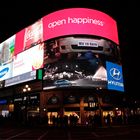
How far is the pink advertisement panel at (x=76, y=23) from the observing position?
1452 inches

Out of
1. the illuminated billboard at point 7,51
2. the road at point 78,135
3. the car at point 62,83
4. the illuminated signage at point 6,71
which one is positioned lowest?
the road at point 78,135

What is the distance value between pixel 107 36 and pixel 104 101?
10108mm

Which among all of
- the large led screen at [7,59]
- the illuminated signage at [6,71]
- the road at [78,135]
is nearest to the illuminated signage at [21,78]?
the illuminated signage at [6,71]

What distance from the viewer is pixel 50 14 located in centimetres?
3991

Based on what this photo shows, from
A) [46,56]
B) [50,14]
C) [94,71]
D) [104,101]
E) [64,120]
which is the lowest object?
[64,120]

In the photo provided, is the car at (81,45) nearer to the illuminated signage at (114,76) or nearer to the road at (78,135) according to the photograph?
the illuminated signage at (114,76)

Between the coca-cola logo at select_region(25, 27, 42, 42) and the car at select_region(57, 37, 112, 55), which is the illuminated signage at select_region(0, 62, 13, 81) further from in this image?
the car at select_region(57, 37, 112, 55)

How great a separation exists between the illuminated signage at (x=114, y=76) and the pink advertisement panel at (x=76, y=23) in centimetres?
467

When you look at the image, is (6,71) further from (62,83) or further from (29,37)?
(62,83)

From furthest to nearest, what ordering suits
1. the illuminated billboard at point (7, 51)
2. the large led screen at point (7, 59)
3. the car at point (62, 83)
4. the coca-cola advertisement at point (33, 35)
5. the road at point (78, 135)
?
1. the illuminated billboard at point (7, 51)
2. the large led screen at point (7, 59)
3. the coca-cola advertisement at point (33, 35)
4. the car at point (62, 83)
5. the road at point (78, 135)

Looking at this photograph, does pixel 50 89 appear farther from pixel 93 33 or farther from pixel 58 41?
pixel 93 33

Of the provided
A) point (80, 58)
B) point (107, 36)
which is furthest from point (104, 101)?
point (107, 36)

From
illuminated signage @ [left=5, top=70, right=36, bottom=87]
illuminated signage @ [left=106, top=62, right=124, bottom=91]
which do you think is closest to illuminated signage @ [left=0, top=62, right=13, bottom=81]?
illuminated signage @ [left=5, top=70, right=36, bottom=87]

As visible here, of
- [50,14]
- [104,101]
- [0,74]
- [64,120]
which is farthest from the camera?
[0,74]
